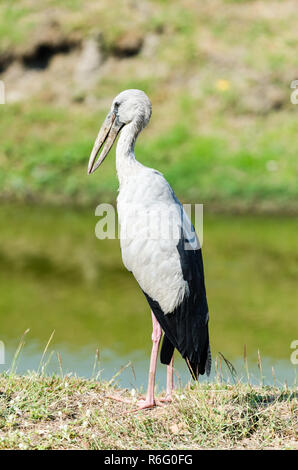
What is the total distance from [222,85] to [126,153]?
13.3m

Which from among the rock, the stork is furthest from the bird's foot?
the rock

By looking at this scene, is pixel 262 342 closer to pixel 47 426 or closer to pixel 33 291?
pixel 33 291

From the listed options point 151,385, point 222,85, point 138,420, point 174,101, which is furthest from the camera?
point 222,85

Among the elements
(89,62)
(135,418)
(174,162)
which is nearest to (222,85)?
(174,162)

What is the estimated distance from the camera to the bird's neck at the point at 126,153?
5.54 meters

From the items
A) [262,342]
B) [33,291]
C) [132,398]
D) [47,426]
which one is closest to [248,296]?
[262,342]

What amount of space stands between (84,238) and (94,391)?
8.37 metres

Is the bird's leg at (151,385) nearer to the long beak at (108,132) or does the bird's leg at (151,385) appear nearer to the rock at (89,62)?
the long beak at (108,132)

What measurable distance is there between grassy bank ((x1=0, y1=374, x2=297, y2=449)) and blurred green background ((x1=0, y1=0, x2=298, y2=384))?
5.80 ft

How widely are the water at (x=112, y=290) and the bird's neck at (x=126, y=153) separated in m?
1.61

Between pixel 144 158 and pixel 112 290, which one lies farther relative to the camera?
pixel 144 158

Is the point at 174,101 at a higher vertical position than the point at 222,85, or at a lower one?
lower

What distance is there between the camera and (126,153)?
5.58 m

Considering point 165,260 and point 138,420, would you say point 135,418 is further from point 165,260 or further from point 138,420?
point 165,260
